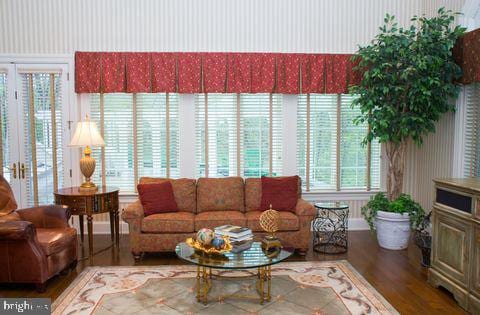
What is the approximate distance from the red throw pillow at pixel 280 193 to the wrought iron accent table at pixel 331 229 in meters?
0.32

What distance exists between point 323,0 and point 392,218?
9.99ft

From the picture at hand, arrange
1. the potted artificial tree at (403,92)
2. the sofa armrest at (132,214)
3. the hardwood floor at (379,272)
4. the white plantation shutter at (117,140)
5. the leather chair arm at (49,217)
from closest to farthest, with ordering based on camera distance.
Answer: the hardwood floor at (379,272)
the leather chair arm at (49,217)
the sofa armrest at (132,214)
the potted artificial tree at (403,92)
the white plantation shutter at (117,140)

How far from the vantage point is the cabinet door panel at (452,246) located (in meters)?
3.33

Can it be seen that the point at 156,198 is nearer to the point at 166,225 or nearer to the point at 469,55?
the point at 166,225

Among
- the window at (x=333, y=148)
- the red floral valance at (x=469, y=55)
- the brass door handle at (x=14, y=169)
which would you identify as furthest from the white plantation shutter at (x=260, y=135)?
the brass door handle at (x=14, y=169)

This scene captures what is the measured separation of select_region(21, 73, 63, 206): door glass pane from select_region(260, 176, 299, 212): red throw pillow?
2810mm

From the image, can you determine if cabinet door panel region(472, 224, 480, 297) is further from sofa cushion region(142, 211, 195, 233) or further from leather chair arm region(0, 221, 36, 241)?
leather chair arm region(0, 221, 36, 241)

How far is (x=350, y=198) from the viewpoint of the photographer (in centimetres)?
579

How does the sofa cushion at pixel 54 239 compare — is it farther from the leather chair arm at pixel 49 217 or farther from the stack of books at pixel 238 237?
the stack of books at pixel 238 237

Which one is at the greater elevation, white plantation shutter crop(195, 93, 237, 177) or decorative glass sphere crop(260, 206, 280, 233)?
white plantation shutter crop(195, 93, 237, 177)

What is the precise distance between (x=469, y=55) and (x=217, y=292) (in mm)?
3687

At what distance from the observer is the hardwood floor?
11.3 ft

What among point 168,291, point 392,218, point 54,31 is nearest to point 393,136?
point 392,218

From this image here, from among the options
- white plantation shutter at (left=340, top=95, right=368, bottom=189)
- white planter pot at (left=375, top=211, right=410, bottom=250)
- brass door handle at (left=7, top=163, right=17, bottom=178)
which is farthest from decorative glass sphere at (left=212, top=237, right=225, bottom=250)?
brass door handle at (left=7, top=163, right=17, bottom=178)
